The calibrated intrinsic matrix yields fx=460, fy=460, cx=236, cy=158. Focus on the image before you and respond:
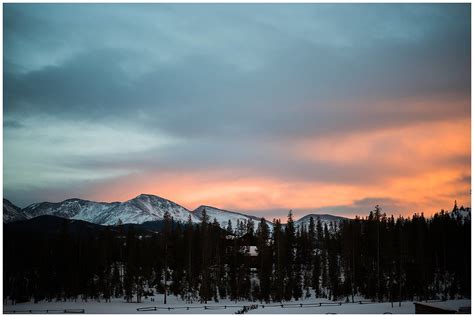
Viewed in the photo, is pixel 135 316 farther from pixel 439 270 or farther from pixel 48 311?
pixel 439 270

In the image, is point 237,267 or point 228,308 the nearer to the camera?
point 228,308

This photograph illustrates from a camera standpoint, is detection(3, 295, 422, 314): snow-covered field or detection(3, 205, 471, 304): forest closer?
detection(3, 295, 422, 314): snow-covered field

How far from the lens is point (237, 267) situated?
64562 mm

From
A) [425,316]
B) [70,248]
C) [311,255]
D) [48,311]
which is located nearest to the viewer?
[425,316]

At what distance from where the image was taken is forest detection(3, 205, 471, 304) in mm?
55562

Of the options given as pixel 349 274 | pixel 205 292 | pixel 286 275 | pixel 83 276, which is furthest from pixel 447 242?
pixel 83 276

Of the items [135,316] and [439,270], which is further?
[439,270]

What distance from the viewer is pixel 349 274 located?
58.5 m

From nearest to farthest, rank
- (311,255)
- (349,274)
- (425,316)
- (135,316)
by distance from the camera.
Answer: (425,316), (135,316), (349,274), (311,255)

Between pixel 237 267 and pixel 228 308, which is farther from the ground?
pixel 237 267

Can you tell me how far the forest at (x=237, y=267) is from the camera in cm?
5556

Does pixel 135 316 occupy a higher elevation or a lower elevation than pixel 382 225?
lower

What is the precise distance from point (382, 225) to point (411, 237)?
4188 millimetres

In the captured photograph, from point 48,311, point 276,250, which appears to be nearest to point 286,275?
point 276,250
